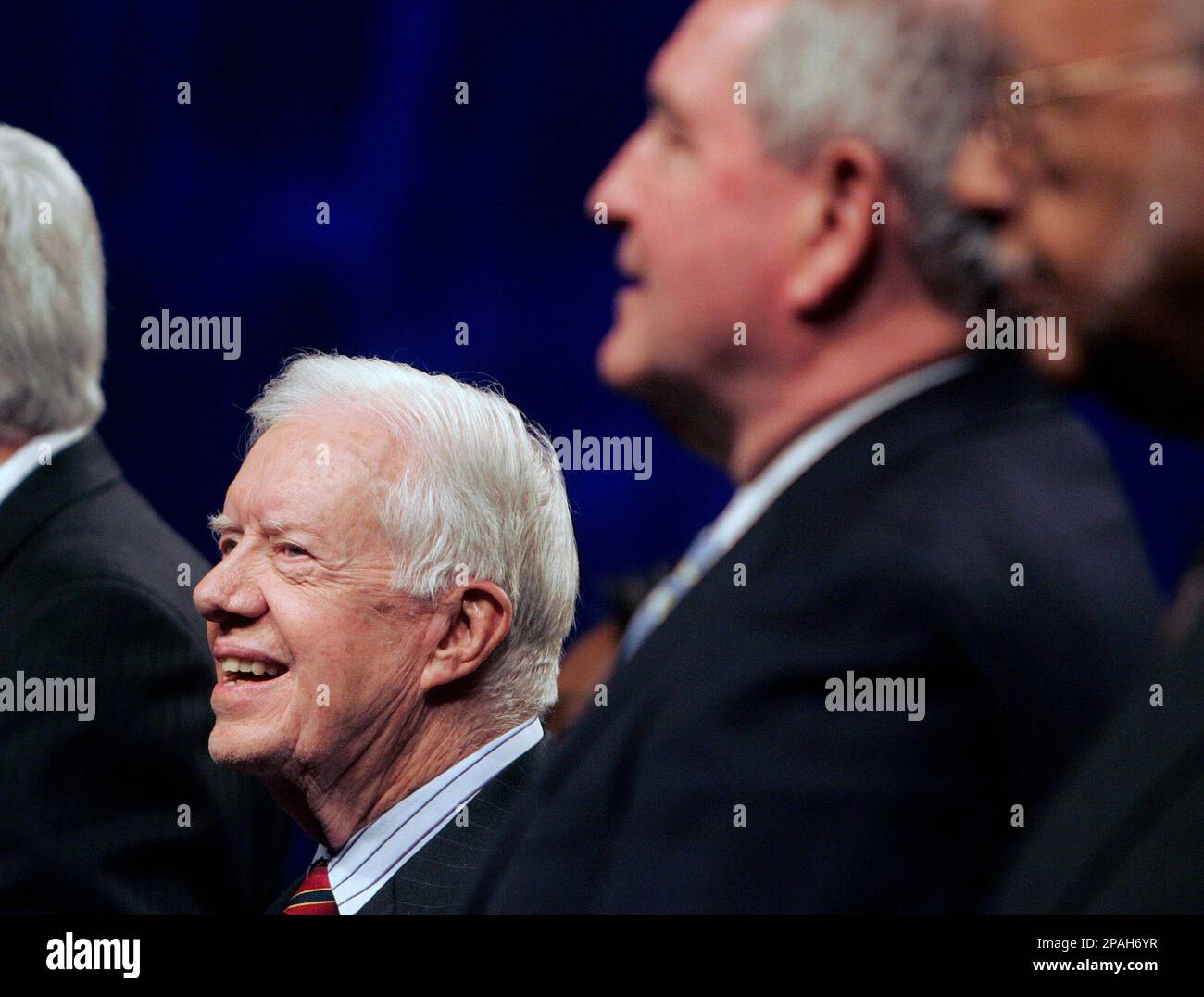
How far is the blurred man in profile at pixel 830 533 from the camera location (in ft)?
3.93

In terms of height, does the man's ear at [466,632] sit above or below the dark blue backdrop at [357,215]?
below

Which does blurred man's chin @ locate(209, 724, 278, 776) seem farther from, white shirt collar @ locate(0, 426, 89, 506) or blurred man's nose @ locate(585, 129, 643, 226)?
blurred man's nose @ locate(585, 129, 643, 226)

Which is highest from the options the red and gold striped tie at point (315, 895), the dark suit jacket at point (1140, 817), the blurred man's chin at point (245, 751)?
the dark suit jacket at point (1140, 817)

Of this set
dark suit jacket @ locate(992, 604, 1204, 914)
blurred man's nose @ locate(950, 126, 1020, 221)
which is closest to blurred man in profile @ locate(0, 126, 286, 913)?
blurred man's nose @ locate(950, 126, 1020, 221)

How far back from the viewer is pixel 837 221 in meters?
1.30

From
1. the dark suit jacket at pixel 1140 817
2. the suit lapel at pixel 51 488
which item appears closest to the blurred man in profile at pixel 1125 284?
the dark suit jacket at pixel 1140 817

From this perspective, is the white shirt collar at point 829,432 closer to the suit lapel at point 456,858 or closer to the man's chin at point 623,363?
the man's chin at point 623,363

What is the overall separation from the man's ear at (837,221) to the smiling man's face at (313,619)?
0.94 metres

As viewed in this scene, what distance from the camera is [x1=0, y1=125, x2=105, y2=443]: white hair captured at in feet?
7.98

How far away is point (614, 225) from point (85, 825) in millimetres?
1217
